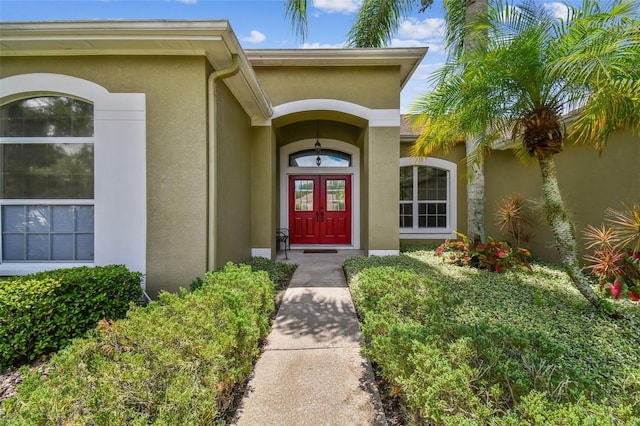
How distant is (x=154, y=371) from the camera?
198 centimetres

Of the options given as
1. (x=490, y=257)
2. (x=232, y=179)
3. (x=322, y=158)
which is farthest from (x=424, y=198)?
(x=232, y=179)

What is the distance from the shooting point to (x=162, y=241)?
4.39 meters

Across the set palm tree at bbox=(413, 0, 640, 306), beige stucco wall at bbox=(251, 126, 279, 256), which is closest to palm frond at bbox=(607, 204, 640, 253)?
palm tree at bbox=(413, 0, 640, 306)

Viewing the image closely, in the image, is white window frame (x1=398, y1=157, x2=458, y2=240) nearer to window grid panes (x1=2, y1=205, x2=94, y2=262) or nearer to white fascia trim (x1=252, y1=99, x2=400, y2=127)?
white fascia trim (x1=252, y1=99, x2=400, y2=127)

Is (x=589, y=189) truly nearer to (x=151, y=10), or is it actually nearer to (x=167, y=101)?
(x=167, y=101)

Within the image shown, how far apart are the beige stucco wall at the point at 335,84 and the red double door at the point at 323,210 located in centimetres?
326

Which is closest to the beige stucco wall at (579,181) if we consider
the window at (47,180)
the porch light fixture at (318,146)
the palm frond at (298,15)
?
the porch light fixture at (318,146)

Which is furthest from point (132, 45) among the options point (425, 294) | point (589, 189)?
point (589, 189)

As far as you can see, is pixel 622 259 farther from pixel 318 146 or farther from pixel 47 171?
pixel 47 171

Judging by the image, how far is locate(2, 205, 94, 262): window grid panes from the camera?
14.9 feet

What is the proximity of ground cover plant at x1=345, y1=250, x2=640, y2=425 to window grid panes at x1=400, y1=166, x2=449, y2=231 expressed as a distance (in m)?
5.37

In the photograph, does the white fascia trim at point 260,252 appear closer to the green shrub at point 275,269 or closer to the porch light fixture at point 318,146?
the green shrub at point 275,269

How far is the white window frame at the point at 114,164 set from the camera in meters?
4.37

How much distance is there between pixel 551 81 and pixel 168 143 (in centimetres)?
569
